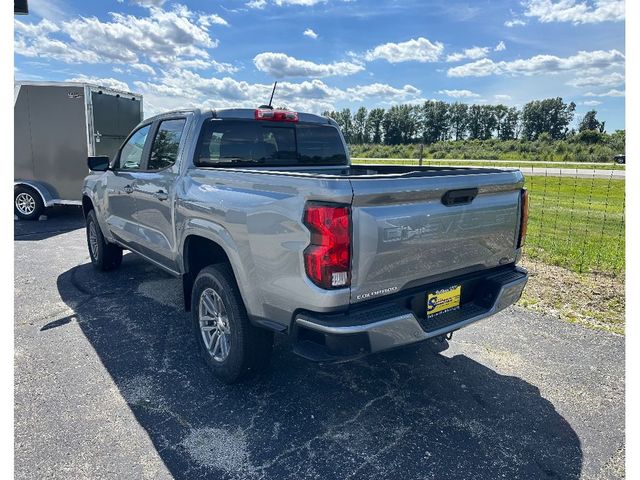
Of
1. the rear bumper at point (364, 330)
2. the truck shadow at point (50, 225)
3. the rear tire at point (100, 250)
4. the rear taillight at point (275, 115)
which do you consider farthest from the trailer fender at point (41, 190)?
the rear bumper at point (364, 330)

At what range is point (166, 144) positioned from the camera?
4230mm

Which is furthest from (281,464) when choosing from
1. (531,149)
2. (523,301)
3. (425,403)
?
(531,149)

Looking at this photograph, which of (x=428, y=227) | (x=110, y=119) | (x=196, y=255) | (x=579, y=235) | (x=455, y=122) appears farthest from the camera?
(x=455, y=122)

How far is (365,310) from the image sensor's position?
8.28ft

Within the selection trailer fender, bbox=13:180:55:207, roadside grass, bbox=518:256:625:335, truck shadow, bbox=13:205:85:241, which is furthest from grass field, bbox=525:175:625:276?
trailer fender, bbox=13:180:55:207

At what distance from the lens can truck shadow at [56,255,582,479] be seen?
8.40ft

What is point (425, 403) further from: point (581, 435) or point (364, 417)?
point (581, 435)

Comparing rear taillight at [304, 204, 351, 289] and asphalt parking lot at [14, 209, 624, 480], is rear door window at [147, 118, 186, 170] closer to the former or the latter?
asphalt parking lot at [14, 209, 624, 480]

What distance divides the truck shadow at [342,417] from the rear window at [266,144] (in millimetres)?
1752

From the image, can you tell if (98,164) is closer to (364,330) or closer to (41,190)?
(364,330)

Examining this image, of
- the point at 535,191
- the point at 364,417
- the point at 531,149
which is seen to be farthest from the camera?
the point at 531,149

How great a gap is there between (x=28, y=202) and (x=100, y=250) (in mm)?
5888

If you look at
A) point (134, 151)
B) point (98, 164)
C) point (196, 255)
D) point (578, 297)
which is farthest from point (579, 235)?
point (98, 164)

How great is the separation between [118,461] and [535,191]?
1606 cm
